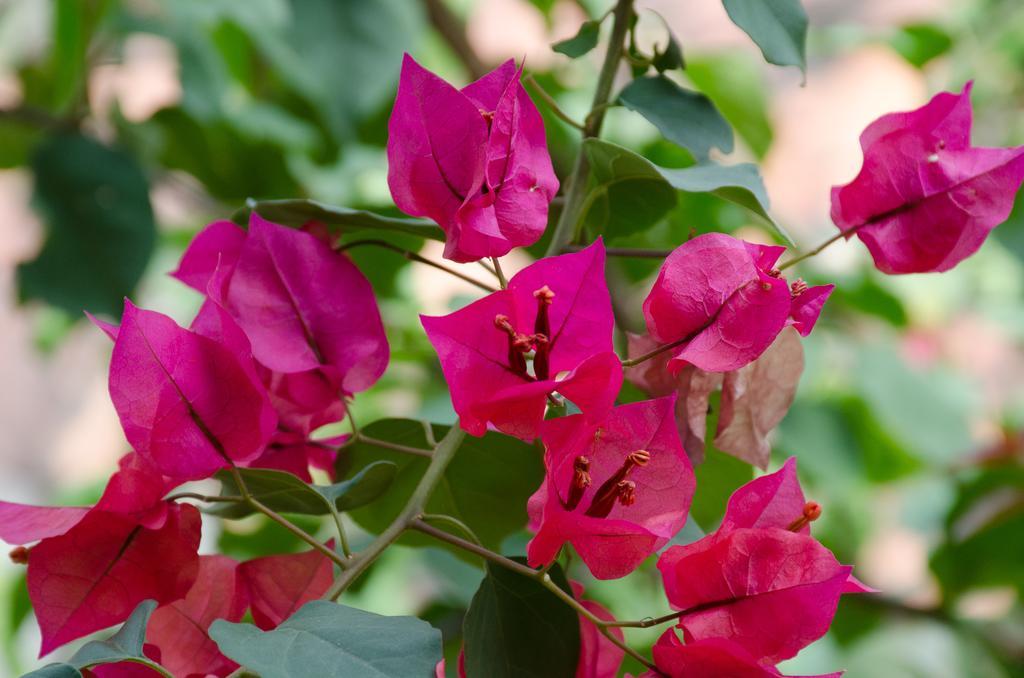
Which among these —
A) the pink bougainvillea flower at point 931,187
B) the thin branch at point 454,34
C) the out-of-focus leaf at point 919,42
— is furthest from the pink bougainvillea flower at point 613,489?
the out-of-focus leaf at point 919,42

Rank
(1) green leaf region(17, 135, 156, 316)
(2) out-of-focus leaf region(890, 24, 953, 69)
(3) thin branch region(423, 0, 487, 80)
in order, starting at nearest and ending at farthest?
(1) green leaf region(17, 135, 156, 316), (3) thin branch region(423, 0, 487, 80), (2) out-of-focus leaf region(890, 24, 953, 69)

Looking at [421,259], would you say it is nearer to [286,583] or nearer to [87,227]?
[286,583]

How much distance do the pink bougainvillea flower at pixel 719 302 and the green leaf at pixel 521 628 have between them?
0.08 meters

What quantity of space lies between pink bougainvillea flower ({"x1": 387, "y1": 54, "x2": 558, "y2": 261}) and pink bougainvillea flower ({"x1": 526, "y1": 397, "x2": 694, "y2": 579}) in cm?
6

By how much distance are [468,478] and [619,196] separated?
123mm

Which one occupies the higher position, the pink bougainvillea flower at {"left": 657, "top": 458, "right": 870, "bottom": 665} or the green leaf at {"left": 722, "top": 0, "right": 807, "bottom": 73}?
the green leaf at {"left": 722, "top": 0, "right": 807, "bottom": 73}

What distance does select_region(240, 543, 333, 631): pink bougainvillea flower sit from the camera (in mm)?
334

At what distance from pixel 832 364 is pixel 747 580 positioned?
0.87 m

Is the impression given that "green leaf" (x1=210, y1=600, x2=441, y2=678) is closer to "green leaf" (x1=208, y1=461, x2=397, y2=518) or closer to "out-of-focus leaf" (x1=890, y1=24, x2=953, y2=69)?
"green leaf" (x1=208, y1=461, x2=397, y2=518)

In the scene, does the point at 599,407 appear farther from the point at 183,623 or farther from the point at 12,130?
the point at 12,130

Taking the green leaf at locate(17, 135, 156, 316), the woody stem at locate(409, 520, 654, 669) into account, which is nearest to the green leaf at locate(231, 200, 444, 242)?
the woody stem at locate(409, 520, 654, 669)

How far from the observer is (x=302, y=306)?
0.36 meters

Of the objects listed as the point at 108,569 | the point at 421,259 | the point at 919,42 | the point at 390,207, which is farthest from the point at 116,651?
the point at 919,42

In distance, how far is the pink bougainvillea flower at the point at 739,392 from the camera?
0.35 meters
